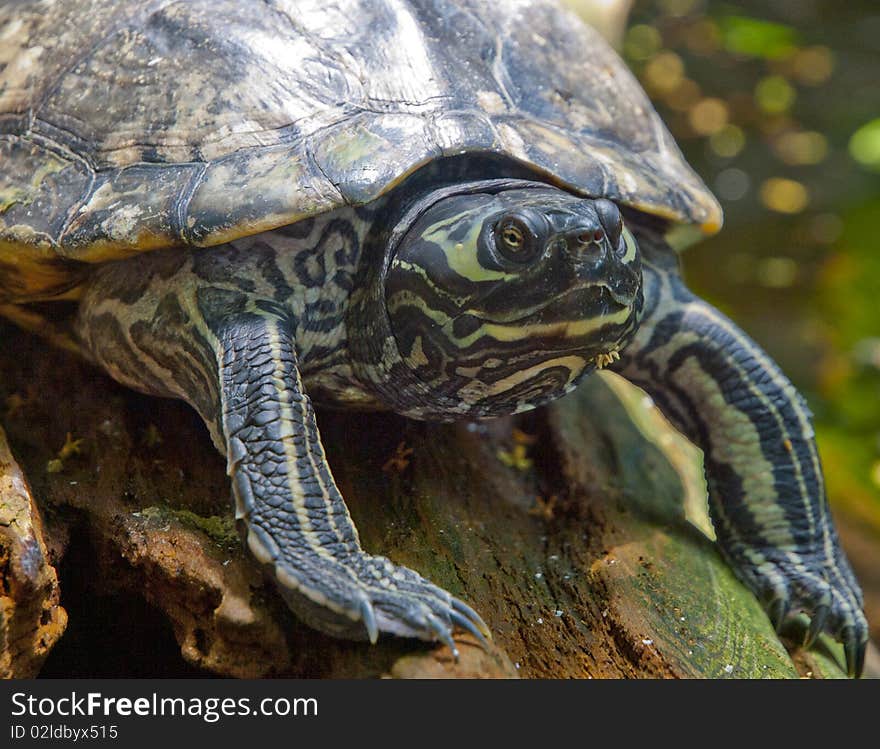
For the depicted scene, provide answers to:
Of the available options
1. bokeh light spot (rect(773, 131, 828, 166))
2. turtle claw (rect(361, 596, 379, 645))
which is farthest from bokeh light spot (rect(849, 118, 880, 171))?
turtle claw (rect(361, 596, 379, 645))

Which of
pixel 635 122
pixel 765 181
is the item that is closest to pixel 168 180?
pixel 635 122

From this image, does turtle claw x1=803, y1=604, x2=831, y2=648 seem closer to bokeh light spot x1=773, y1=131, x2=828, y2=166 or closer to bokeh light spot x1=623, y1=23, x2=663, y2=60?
bokeh light spot x1=773, y1=131, x2=828, y2=166

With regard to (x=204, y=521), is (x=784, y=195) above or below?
below

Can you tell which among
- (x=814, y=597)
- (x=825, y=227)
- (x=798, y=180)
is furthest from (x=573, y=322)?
(x=798, y=180)

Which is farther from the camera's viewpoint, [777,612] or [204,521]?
[777,612]

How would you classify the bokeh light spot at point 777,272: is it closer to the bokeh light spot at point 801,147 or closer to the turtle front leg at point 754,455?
the bokeh light spot at point 801,147

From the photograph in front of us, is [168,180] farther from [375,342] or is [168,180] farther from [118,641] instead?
[118,641]

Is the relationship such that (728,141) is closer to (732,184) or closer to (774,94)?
(732,184)
